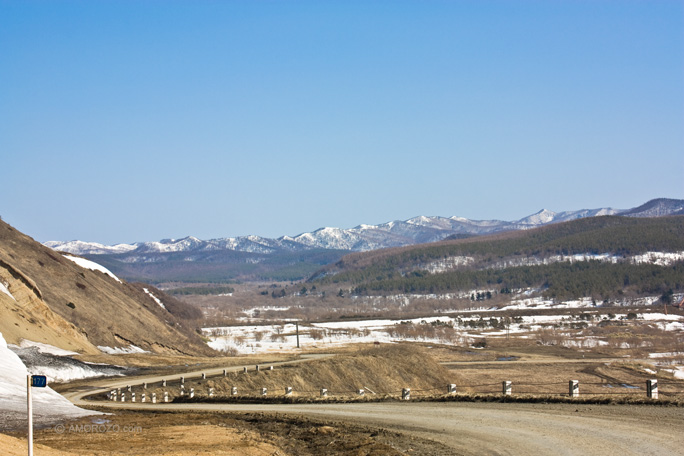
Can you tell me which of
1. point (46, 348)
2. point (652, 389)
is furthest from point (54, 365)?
point (652, 389)

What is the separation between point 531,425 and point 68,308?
217ft

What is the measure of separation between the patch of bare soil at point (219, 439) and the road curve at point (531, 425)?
1466mm

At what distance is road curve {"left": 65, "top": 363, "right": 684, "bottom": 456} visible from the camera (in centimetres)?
1809

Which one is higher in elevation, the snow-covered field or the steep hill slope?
the steep hill slope

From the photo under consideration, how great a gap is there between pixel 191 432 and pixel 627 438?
1328 centimetres

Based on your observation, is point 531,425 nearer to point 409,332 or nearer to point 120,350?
point 120,350

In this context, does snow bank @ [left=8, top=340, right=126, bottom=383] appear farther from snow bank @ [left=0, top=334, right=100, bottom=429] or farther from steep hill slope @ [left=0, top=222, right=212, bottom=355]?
snow bank @ [left=0, top=334, right=100, bottom=429]

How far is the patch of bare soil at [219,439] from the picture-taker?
61.2 feet

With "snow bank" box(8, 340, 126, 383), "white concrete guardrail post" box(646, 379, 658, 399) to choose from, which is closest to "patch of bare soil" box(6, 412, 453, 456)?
"white concrete guardrail post" box(646, 379, 658, 399)

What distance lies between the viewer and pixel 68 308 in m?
76.6

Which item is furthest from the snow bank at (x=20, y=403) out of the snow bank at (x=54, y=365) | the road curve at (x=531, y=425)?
the snow bank at (x=54, y=365)

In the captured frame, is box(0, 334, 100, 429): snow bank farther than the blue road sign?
Yes

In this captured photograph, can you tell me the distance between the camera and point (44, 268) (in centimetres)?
8325

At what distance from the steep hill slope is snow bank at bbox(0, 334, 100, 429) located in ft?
74.0
